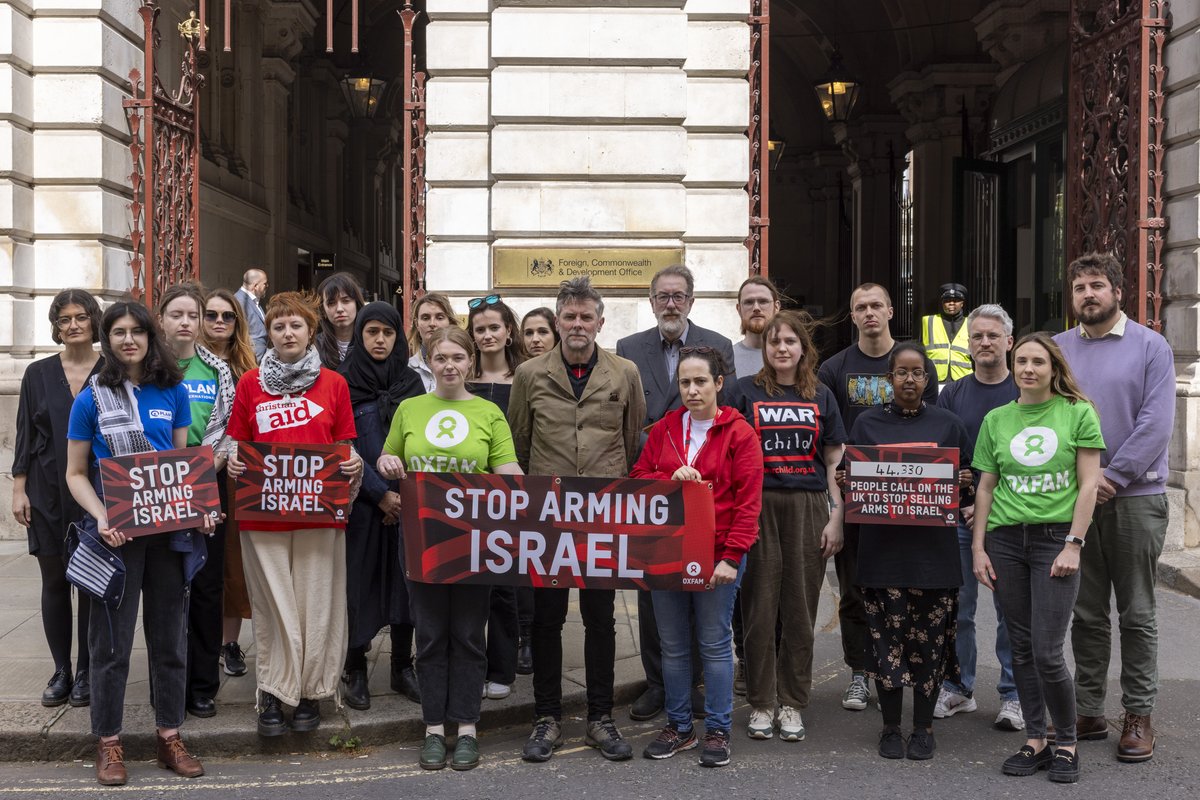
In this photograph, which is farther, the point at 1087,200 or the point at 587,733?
the point at 1087,200

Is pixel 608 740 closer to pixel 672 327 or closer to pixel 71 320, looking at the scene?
pixel 672 327

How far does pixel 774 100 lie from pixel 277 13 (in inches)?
598

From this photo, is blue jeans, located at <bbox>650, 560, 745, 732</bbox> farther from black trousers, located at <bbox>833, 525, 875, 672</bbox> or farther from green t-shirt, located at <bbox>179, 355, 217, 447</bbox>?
green t-shirt, located at <bbox>179, 355, 217, 447</bbox>

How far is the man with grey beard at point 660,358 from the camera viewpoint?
20.8ft

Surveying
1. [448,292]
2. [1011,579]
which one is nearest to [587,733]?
[1011,579]

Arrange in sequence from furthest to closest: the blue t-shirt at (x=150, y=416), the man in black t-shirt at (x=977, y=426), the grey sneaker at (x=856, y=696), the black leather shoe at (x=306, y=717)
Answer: the grey sneaker at (x=856, y=696) → the man in black t-shirt at (x=977, y=426) → the black leather shoe at (x=306, y=717) → the blue t-shirt at (x=150, y=416)

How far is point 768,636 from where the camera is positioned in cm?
586

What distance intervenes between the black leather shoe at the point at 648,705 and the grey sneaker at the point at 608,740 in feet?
1.53

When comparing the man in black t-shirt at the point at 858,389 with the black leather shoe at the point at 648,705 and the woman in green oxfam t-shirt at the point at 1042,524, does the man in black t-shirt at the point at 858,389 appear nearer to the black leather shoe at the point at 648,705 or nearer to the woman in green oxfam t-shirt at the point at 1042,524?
A: the woman in green oxfam t-shirt at the point at 1042,524

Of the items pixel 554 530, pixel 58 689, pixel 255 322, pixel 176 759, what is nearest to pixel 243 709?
pixel 176 759

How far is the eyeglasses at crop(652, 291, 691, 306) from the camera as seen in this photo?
6773 millimetres

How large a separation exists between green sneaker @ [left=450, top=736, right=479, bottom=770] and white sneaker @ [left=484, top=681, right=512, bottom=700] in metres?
0.67

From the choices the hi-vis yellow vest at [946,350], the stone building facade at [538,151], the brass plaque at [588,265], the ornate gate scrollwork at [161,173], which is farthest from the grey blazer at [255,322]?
the hi-vis yellow vest at [946,350]

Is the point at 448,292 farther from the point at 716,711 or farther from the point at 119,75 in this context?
the point at 716,711
